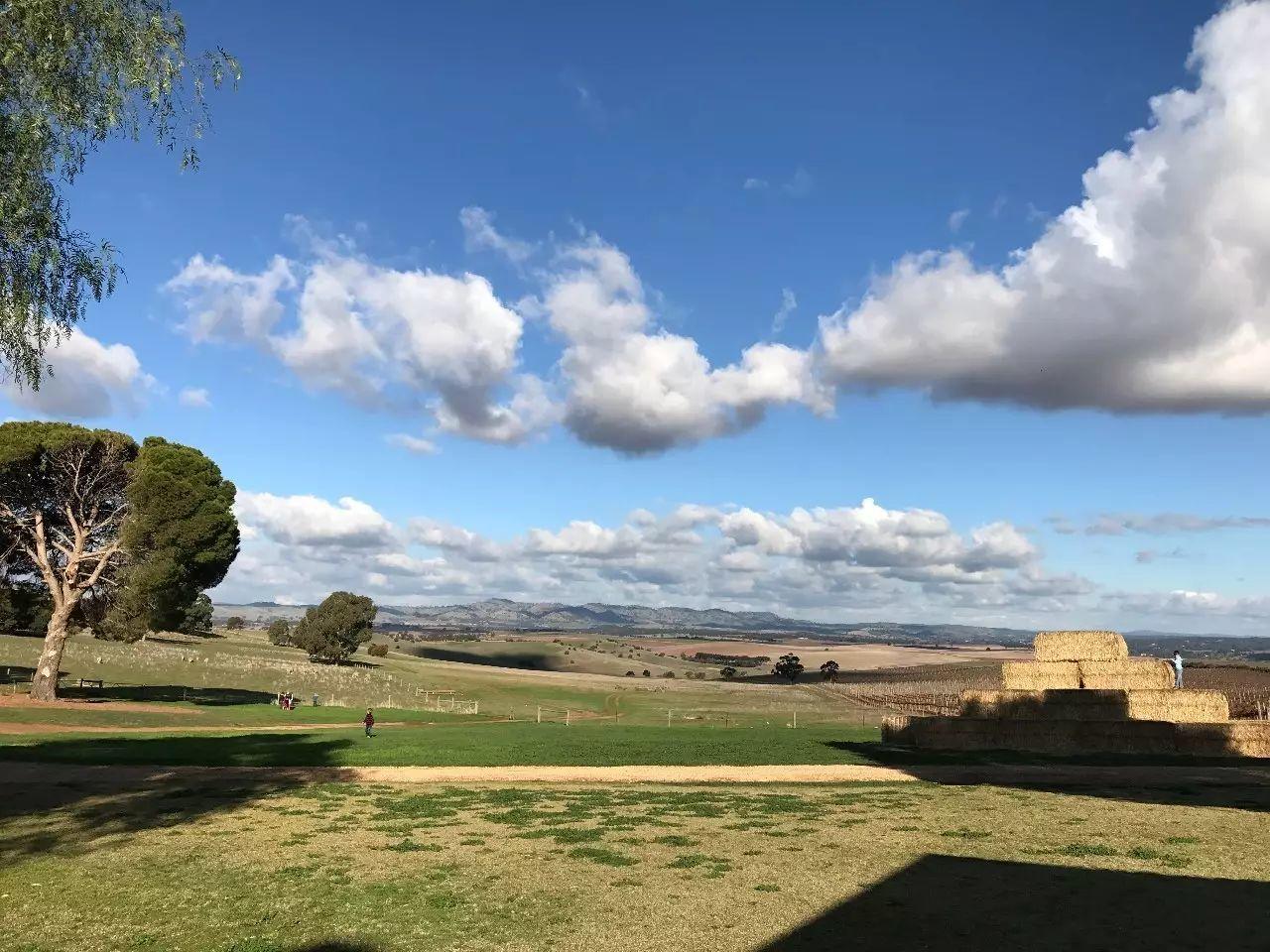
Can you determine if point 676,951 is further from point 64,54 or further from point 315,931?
point 64,54

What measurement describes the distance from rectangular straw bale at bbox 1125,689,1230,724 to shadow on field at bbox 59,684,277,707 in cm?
5045

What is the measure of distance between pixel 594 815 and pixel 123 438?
41.5m

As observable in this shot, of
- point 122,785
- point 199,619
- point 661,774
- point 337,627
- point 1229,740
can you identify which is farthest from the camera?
point 199,619

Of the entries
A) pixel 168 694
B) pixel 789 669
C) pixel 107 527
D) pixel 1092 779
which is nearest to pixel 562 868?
pixel 1092 779

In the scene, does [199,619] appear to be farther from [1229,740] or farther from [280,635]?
[1229,740]

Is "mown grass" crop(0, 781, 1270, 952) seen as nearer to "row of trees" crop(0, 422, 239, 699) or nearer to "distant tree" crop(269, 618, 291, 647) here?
"row of trees" crop(0, 422, 239, 699)

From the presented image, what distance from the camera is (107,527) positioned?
160ft

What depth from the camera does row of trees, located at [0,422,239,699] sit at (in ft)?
151

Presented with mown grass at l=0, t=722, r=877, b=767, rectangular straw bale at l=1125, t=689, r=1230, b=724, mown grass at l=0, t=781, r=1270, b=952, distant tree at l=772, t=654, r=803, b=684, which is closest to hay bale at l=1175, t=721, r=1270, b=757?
rectangular straw bale at l=1125, t=689, r=1230, b=724

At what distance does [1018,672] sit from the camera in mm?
34656

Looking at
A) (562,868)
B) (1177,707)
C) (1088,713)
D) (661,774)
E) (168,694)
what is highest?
(1177,707)

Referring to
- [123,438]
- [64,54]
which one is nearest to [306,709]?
[123,438]

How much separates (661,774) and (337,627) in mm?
77166

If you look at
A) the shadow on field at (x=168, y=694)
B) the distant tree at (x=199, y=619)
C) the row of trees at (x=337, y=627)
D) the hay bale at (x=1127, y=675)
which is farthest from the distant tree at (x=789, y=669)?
the hay bale at (x=1127, y=675)
